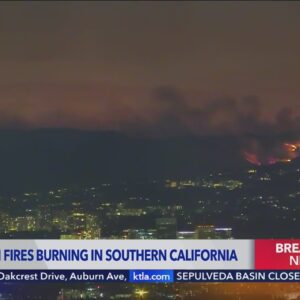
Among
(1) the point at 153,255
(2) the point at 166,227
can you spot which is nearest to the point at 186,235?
(2) the point at 166,227

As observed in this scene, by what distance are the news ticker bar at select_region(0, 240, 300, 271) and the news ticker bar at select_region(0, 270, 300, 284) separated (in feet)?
0.08

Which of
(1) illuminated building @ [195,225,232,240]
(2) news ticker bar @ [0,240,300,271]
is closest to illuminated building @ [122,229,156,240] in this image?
(2) news ticker bar @ [0,240,300,271]

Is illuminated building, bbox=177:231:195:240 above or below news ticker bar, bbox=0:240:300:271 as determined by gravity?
above

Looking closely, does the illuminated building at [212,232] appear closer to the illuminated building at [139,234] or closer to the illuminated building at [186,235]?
the illuminated building at [186,235]

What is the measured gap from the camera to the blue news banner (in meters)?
4.65

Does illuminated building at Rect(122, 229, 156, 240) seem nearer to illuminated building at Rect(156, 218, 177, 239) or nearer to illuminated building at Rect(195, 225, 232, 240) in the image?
illuminated building at Rect(156, 218, 177, 239)

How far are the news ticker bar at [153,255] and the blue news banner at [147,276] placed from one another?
26 millimetres

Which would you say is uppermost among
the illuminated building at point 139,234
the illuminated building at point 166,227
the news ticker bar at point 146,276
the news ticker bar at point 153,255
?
the illuminated building at point 166,227

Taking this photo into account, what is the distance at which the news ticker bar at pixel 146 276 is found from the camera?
465 centimetres

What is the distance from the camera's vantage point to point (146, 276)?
4695 millimetres

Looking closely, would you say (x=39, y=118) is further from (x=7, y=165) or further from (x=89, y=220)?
(x=89, y=220)

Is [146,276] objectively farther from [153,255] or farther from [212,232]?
[212,232]

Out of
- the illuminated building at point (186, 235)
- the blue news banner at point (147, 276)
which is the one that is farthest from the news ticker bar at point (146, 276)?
the illuminated building at point (186, 235)

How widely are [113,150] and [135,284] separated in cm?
86
